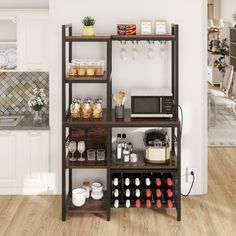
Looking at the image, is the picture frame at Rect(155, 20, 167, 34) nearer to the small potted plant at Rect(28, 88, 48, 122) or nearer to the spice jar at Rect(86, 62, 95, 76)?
the spice jar at Rect(86, 62, 95, 76)

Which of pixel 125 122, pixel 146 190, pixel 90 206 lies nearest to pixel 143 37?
pixel 125 122

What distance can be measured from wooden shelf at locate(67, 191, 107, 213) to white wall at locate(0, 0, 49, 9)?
2027mm

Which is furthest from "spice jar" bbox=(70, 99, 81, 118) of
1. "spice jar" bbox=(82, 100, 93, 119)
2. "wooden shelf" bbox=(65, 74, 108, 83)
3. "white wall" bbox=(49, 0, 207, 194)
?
"white wall" bbox=(49, 0, 207, 194)

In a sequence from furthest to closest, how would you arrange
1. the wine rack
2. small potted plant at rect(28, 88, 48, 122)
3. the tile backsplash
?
the tile backsplash
small potted plant at rect(28, 88, 48, 122)
the wine rack

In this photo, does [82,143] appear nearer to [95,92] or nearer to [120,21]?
[95,92]

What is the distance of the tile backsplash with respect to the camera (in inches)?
220

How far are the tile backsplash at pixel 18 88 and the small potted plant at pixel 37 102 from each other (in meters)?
0.23

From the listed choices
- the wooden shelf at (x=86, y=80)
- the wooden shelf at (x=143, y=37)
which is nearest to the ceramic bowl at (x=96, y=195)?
the wooden shelf at (x=86, y=80)

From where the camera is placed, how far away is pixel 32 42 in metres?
5.12

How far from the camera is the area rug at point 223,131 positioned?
7.58m

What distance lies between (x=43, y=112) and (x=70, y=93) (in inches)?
29.0

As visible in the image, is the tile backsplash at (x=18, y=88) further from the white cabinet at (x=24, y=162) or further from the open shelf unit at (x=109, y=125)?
the open shelf unit at (x=109, y=125)

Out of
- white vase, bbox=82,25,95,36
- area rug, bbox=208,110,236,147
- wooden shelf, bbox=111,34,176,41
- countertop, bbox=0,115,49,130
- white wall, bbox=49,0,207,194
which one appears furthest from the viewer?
area rug, bbox=208,110,236,147

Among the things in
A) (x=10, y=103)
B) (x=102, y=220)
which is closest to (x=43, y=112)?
Result: (x=10, y=103)
